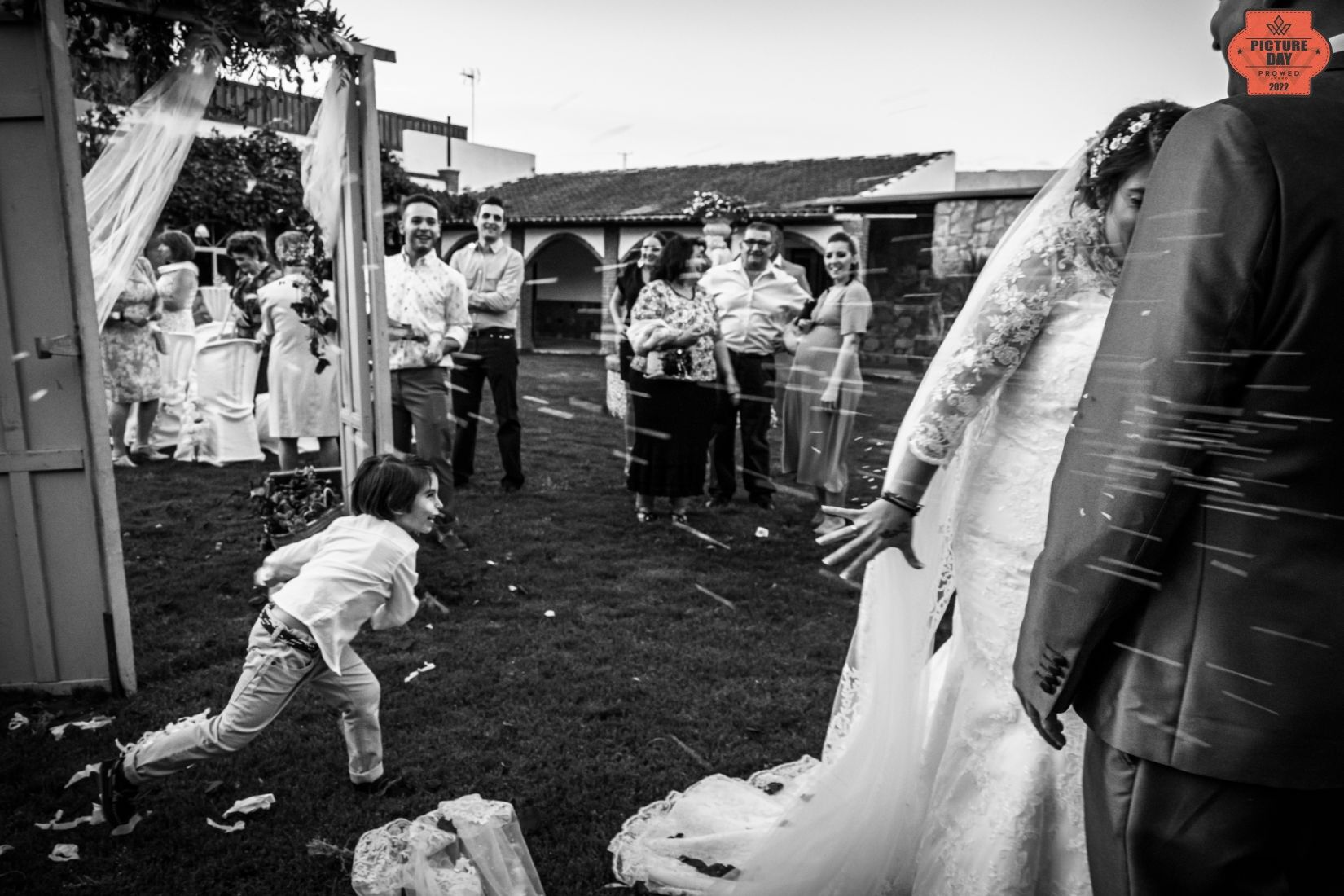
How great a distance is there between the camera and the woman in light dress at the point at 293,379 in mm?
6711

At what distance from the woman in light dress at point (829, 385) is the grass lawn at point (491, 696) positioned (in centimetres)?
44

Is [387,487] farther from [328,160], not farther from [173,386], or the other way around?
[173,386]

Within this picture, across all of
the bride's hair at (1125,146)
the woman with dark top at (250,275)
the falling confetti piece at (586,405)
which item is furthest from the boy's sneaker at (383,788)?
the falling confetti piece at (586,405)

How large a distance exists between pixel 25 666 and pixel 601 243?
24044 millimetres

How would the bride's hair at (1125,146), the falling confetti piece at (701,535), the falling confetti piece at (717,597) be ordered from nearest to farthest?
the bride's hair at (1125,146)
the falling confetti piece at (717,597)
the falling confetti piece at (701,535)

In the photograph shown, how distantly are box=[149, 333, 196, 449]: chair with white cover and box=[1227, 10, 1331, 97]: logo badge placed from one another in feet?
30.6

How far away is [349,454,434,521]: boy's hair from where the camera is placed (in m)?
3.18

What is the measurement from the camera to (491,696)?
407cm

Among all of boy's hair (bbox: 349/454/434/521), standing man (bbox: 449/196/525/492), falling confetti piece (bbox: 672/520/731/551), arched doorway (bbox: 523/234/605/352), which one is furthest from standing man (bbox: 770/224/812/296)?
arched doorway (bbox: 523/234/605/352)

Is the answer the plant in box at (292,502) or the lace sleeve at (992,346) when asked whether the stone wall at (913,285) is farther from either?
the lace sleeve at (992,346)

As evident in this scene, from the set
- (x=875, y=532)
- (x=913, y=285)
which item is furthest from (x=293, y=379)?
(x=913, y=285)

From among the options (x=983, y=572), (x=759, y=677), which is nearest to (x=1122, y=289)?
(x=983, y=572)

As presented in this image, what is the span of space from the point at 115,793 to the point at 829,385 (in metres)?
5.14

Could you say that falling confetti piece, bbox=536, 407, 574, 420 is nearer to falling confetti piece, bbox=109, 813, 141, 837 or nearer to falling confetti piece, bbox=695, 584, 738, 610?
falling confetti piece, bbox=695, 584, 738, 610
